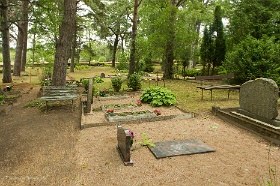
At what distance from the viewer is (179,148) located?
5148 mm

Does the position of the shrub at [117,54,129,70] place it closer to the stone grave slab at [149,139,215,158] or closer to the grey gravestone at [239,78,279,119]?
the grey gravestone at [239,78,279,119]

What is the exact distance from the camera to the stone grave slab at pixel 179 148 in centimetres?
486

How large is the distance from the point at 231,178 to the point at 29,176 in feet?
12.0

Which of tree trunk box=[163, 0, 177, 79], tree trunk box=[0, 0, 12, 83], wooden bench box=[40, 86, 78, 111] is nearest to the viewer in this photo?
wooden bench box=[40, 86, 78, 111]

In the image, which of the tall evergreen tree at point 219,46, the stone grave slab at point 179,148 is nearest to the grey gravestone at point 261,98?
the stone grave slab at point 179,148

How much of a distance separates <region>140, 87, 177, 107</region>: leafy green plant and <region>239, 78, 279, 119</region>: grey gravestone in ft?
10.2

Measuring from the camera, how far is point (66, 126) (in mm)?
7195

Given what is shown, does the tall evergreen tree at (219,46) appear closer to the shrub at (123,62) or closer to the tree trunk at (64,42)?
the shrub at (123,62)

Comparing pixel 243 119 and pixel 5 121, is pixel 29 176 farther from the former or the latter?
pixel 243 119

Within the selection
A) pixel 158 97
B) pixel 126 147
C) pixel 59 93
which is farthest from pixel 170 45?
pixel 126 147

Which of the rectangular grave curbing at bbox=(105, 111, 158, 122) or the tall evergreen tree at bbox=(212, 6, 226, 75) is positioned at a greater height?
the tall evergreen tree at bbox=(212, 6, 226, 75)

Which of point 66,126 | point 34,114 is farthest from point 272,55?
point 34,114

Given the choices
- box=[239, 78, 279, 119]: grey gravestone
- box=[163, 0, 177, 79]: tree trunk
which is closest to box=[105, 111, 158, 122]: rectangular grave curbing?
box=[239, 78, 279, 119]: grey gravestone

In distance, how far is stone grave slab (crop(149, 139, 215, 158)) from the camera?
191 inches
